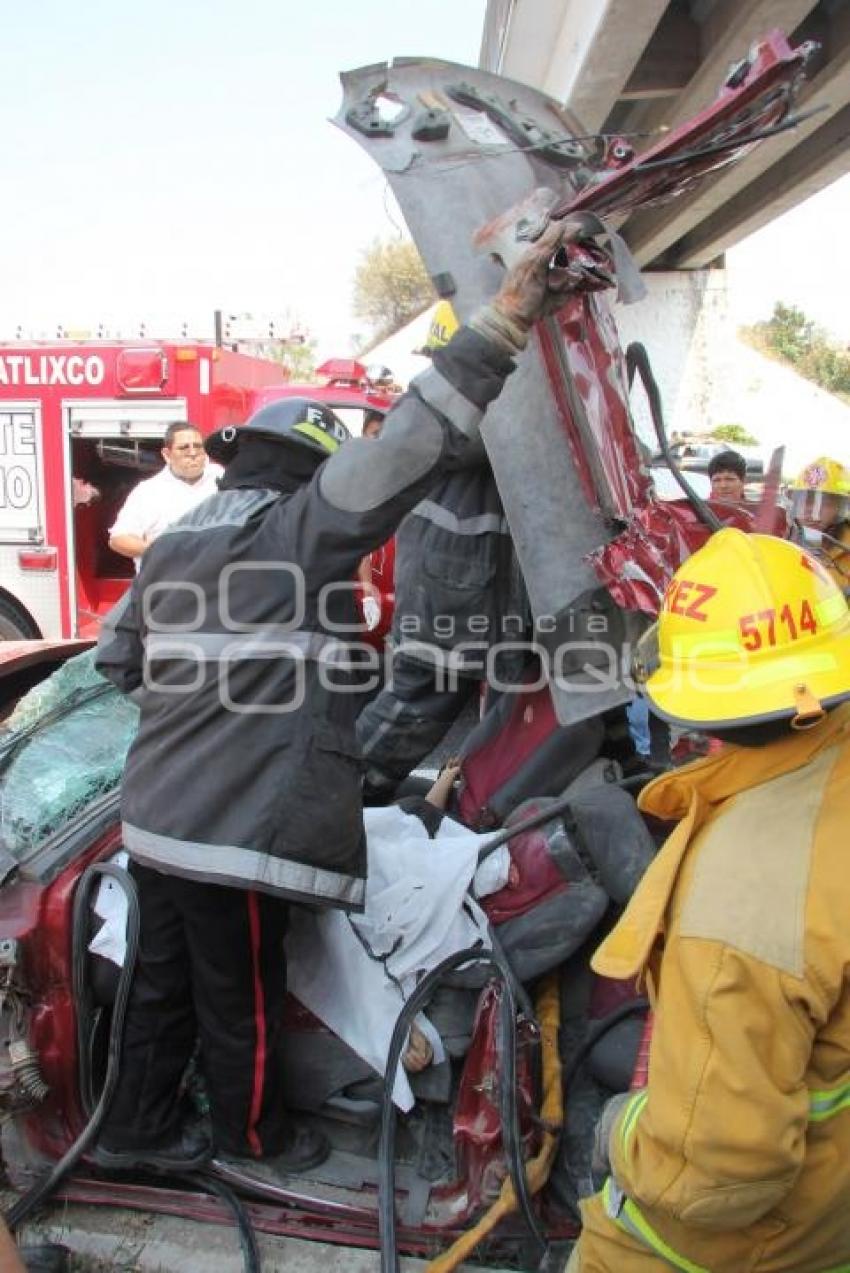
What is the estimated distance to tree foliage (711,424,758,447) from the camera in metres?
19.0

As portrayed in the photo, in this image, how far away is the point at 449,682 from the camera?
3424mm

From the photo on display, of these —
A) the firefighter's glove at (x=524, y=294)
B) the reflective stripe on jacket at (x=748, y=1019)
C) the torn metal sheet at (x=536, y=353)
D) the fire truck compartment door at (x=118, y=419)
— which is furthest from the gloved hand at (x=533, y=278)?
the fire truck compartment door at (x=118, y=419)

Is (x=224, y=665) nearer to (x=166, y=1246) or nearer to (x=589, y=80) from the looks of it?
(x=166, y=1246)

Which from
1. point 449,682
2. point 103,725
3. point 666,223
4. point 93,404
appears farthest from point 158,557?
point 666,223

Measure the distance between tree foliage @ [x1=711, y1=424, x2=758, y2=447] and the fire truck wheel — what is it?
14274 millimetres

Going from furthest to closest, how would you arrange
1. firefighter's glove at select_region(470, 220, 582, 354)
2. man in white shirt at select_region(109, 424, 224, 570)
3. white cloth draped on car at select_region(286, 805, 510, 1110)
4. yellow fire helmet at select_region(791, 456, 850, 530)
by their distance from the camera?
man in white shirt at select_region(109, 424, 224, 570) → yellow fire helmet at select_region(791, 456, 850, 530) → white cloth draped on car at select_region(286, 805, 510, 1110) → firefighter's glove at select_region(470, 220, 582, 354)

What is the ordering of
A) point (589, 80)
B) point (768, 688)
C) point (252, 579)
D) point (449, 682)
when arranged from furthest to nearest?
point (589, 80)
point (449, 682)
point (252, 579)
point (768, 688)

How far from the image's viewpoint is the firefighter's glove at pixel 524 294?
1833 millimetres

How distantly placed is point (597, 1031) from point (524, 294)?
152cm

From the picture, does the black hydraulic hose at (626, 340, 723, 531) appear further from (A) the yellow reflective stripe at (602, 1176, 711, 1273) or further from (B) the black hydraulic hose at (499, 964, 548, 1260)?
(A) the yellow reflective stripe at (602, 1176, 711, 1273)

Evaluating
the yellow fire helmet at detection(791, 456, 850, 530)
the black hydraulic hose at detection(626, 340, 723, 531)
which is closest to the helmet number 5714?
the black hydraulic hose at detection(626, 340, 723, 531)

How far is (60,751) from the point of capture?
2559 mm

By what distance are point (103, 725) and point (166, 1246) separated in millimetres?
1259

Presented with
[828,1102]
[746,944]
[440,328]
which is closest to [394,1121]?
[828,1102]
